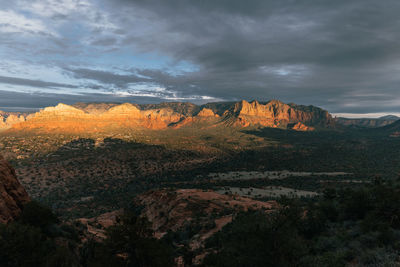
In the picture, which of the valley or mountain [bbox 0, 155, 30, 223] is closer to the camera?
mountain [bbox 0, 155, 30, 223]

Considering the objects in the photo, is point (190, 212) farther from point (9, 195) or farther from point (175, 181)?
Answer: point (175, 181)

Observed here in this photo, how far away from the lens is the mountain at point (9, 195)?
671 inches

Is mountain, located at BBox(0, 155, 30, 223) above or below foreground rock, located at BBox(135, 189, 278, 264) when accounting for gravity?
above

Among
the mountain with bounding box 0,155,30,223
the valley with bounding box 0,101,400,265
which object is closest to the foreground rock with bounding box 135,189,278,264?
the valley with bounding box 0,101,400,265

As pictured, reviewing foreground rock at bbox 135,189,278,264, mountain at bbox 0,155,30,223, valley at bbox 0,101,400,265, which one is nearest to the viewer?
mountain at bbox 0,155,30,223

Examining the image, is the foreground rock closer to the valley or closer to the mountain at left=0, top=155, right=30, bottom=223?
the valley

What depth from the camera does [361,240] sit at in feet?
44.0

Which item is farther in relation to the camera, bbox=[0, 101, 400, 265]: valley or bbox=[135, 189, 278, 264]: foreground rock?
bbox=[0, 101, 400, 265]: valley

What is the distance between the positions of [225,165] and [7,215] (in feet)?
313

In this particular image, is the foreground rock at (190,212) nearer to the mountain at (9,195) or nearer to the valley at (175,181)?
the valley at (175,181)

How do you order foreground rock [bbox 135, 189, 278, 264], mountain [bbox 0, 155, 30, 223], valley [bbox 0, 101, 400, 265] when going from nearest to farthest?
1. mountain [bbox 0, 155, 30, 223]
2. foreground rock [bbox 135, 189, 278, 264]
3. valley [bbox 0, 101, 400, 265]

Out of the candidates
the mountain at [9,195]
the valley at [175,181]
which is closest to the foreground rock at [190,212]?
the valley at [175,181]

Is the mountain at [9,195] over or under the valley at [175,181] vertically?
over

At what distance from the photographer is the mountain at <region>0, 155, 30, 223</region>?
17047 millimetres
